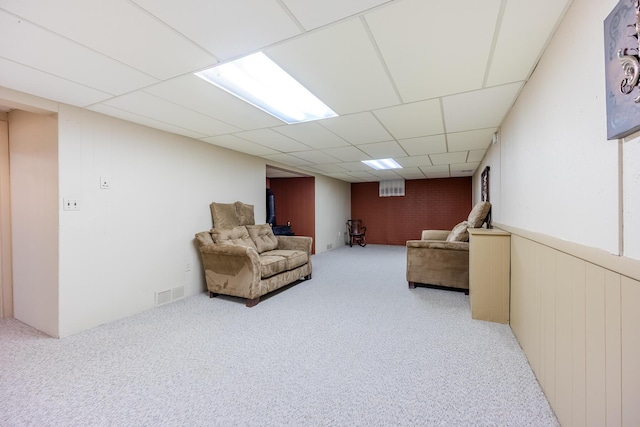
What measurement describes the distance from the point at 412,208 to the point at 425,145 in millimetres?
4582

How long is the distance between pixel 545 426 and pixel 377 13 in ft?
7.53

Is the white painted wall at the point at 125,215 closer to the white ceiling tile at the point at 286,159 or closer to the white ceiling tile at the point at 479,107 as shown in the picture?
the white ceiling tile at the point at 286,159

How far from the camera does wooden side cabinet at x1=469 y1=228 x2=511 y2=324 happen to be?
8.70 ft

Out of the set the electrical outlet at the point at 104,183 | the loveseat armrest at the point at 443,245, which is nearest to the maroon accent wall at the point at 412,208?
the loveseat armrest at the point at 443,245

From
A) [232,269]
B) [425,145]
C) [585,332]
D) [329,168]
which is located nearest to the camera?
[585,332]

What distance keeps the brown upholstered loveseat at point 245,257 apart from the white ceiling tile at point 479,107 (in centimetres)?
264

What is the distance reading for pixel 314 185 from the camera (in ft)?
23.0

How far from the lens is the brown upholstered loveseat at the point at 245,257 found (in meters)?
3.17

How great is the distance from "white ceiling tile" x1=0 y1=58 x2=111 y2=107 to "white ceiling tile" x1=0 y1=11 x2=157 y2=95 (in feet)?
0.32

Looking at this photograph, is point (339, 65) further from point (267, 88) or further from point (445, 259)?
point (445, 259)

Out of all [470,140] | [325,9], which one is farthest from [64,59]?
[470,140]

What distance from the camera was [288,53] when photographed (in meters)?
1.69

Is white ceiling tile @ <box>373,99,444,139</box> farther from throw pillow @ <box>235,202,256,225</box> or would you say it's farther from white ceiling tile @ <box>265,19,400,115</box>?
throw pillow @ <box>235,202,256,225</box>

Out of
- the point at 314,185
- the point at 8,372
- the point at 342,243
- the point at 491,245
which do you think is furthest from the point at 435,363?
the point at 342,243
